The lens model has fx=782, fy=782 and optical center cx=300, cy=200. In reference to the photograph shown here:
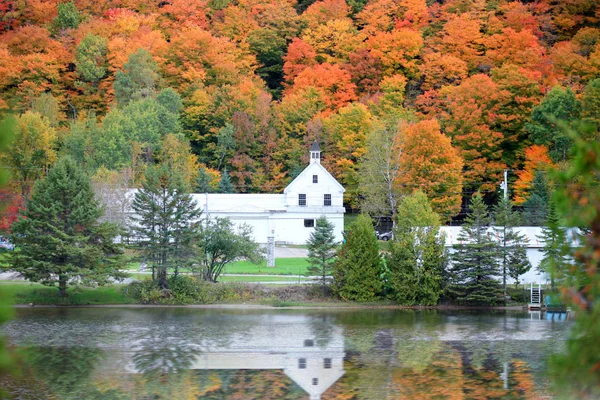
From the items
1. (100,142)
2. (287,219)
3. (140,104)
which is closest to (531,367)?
(287,219)

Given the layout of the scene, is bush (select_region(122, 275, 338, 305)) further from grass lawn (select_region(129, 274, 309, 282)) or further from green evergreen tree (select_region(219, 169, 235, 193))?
green evergreen tree (select_region(219, 169, 235, 193))

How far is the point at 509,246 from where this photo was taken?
41375 millimetres

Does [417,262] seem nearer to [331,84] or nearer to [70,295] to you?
[70,295]

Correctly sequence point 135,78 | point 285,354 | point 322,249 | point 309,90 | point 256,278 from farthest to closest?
point 135,78 → point 309,90 → point 256,278 → point 322,249 → point 285,354

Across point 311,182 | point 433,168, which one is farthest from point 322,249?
point 433,168

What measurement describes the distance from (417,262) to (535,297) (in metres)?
6.38

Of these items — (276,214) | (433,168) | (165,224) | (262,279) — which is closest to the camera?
(165,224)

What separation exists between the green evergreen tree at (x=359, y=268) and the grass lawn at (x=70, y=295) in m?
10.9

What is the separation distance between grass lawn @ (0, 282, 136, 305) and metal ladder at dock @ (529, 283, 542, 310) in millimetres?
20448

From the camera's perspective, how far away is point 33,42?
267ft

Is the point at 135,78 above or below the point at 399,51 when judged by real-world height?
below

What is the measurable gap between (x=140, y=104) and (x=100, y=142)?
6.97 m

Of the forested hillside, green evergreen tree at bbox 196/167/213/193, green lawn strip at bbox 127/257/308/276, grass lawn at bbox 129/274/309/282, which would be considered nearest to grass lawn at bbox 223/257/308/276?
green lawn strip at bbox 127/257/308/276

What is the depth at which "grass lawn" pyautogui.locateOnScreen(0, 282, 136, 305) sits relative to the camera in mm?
40031
